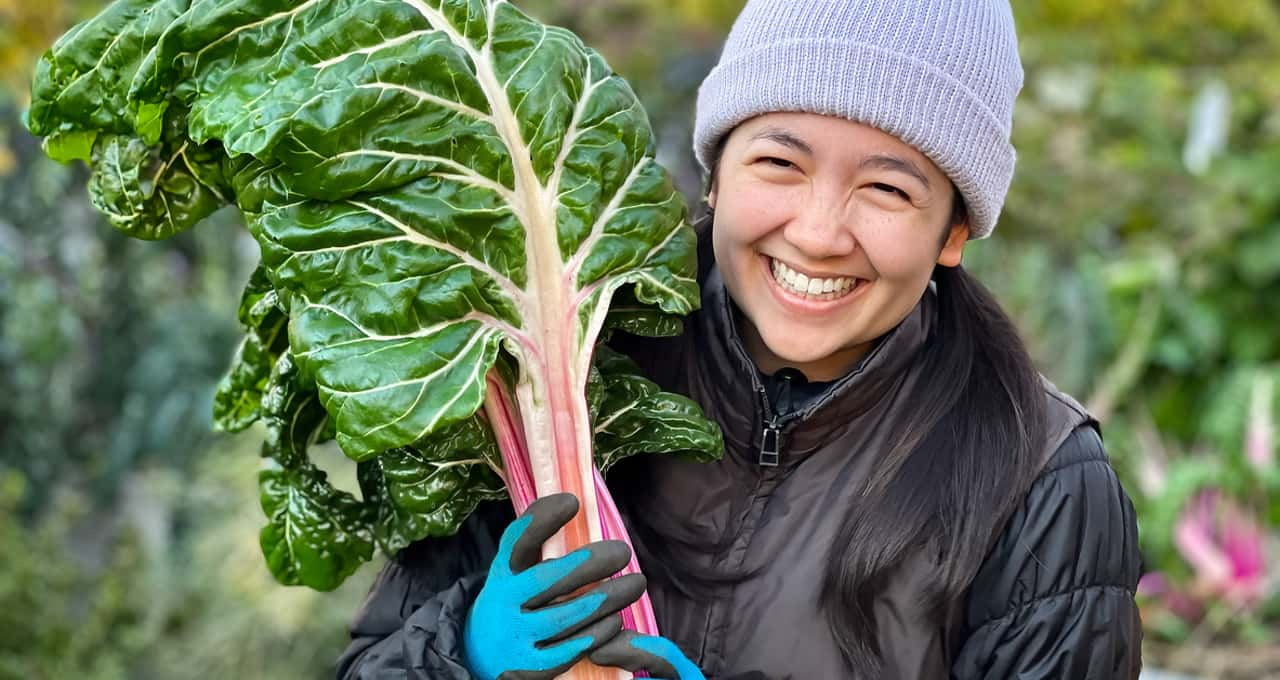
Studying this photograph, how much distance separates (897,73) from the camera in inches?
65.8

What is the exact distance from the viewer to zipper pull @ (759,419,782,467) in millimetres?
1809

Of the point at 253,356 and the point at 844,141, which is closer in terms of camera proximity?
the point at 844,141

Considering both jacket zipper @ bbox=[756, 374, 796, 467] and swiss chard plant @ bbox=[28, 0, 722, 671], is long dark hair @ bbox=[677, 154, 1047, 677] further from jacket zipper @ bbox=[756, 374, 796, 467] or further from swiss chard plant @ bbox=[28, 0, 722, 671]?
swiss chard plant @ bbox=[28, 0, 722, 671]

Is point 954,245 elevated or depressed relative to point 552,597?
elevated

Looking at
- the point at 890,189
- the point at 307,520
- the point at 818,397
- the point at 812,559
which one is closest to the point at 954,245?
the point at 890,189

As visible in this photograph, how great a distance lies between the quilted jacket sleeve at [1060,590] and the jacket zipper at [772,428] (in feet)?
1.08

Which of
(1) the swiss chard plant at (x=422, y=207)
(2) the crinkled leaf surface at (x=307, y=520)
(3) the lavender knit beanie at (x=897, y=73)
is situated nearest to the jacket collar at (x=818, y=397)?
(1) the swiss chard plant at (x=422, y=207)

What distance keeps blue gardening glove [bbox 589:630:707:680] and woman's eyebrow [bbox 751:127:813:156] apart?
67cm

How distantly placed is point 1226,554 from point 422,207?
4.04 m

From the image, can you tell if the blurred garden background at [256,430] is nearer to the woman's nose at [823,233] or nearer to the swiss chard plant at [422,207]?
the swiss chard plant at [422,207]

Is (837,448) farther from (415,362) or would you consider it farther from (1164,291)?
(1164,291)

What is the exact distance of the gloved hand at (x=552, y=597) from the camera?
165cm

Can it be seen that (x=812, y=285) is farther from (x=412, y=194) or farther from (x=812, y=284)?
(x=412, y=194)

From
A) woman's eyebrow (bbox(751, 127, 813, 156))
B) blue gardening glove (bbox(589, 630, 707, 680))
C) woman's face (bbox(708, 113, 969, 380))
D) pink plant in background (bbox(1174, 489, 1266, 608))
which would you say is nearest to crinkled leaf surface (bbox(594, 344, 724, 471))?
woman's face (bbox(708, 113, 969, 380))
